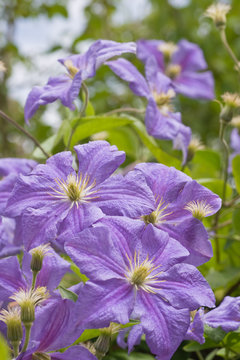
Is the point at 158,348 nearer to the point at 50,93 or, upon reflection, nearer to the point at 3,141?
the point at 50,93

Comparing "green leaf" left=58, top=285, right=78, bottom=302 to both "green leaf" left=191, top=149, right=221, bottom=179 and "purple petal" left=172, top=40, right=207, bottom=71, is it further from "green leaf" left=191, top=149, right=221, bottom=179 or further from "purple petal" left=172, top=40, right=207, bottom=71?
"purple petal" left=172, top=40, right=207, bottom=71

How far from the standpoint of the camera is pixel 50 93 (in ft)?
1.75

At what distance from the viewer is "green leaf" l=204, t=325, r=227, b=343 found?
0.45 metres

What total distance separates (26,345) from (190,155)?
362 millimetres

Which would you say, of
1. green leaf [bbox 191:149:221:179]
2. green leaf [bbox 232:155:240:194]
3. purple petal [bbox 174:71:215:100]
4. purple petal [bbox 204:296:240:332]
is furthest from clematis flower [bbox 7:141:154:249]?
purple petal [bbox 174:71:215:100]

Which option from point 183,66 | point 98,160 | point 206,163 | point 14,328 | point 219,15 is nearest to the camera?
point 14,328

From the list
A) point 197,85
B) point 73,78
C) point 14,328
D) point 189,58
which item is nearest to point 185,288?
point 14,328

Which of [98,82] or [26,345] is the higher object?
[26,345]

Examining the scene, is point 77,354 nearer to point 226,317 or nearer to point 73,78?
point 226,317

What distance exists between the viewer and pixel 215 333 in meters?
0.46

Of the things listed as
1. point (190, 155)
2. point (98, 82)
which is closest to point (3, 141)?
point (98, 82)

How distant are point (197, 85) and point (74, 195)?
562 mm

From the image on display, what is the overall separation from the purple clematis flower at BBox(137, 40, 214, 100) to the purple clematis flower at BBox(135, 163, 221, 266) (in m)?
0.43

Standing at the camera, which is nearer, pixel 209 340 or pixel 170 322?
pixel 170 322
